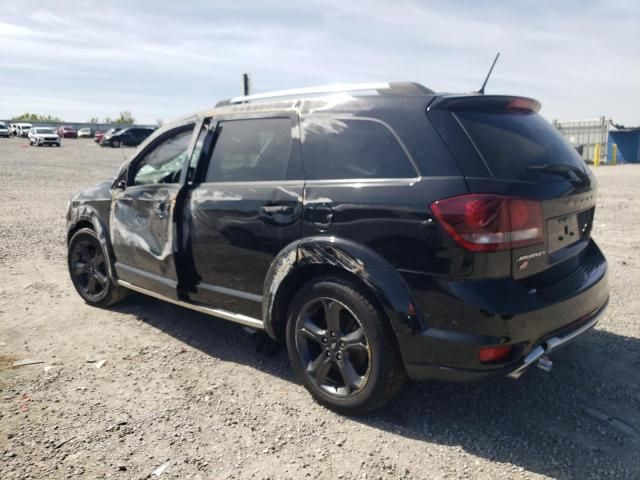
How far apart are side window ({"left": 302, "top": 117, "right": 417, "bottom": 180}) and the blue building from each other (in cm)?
3300

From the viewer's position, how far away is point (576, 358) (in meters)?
3.83

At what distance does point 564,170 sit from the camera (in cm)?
307

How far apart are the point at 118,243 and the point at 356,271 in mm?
2612

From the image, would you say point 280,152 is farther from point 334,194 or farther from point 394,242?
point 394,242

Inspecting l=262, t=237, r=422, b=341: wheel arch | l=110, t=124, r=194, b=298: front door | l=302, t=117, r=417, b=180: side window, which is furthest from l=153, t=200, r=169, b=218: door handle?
l=302, t=117, r=417, b=180: side window

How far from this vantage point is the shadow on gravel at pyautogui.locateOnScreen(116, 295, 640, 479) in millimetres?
2752

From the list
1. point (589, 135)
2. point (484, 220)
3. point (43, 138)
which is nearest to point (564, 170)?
point (484, 220)

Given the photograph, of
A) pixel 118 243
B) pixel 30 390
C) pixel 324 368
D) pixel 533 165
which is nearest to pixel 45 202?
pixel 118 243

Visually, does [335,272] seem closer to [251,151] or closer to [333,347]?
[333,347]

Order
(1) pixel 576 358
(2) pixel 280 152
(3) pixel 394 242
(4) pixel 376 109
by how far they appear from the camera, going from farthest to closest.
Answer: (1) pixel 576 358 → (2) pixel 280 152 → (4) pixel 376 109 → (3) pixel 394 242

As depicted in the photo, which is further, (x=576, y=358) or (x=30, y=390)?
(x=576, y=358)

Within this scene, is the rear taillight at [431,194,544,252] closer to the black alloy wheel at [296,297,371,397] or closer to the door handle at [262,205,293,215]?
the black alloy wheel at [296,297,371,397]

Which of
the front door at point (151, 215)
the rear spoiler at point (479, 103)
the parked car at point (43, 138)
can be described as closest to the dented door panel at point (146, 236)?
the front door at point (151, 215)

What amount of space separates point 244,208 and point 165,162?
1.25 meters
